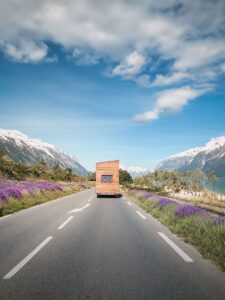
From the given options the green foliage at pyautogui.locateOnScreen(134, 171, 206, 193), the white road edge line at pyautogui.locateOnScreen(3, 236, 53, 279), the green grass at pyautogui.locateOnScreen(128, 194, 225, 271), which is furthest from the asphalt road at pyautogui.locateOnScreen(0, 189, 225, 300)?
the green foliage at pyautogui.locateOnScreen(134, 171, 206, 193)

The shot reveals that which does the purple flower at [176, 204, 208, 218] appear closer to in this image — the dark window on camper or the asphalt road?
the asphalt road

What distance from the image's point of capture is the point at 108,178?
3141cm

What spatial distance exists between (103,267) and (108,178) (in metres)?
25.5

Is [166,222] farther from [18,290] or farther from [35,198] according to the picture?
[35,198]

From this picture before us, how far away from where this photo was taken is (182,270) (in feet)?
19.0

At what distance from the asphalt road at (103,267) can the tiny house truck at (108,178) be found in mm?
21385

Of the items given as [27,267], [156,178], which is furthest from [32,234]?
[156,178]

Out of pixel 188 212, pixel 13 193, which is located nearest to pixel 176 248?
pixel 188 212

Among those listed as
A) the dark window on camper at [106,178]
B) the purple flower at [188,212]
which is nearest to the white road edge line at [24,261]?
the purple flower at [188,212]

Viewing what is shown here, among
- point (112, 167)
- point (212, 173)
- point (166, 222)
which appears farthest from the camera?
point (212, 173)

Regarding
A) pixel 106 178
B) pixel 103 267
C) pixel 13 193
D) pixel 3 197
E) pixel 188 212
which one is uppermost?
pixel 106 178

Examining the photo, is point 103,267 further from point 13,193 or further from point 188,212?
point 13,193

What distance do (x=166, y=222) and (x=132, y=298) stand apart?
7999 millimetres

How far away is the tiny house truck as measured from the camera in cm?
3141
